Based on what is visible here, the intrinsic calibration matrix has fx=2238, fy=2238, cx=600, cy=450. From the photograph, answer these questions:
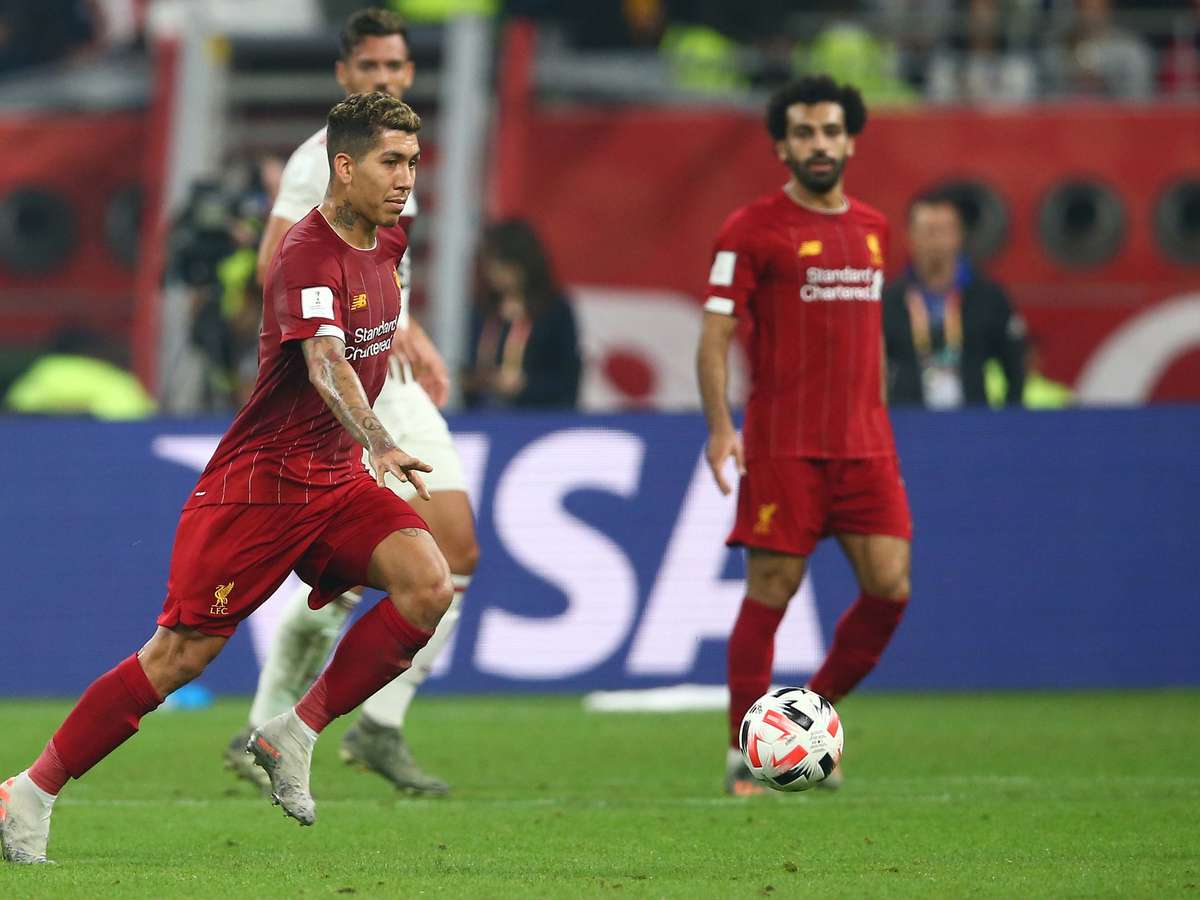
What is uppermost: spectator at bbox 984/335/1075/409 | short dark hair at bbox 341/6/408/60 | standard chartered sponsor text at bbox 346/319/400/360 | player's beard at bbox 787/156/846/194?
short dark hair at bbox 341/6/408/60

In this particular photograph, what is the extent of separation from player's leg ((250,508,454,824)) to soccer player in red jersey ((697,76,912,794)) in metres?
1.81

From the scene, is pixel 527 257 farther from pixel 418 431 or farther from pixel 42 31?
pixel 42 31

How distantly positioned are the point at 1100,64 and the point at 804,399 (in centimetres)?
925

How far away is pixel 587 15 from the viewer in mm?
17047

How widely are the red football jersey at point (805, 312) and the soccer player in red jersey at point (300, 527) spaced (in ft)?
6.28

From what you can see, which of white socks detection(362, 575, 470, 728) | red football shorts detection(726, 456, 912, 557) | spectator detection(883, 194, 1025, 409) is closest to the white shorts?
white socks detection(362, 575, 470, 728)

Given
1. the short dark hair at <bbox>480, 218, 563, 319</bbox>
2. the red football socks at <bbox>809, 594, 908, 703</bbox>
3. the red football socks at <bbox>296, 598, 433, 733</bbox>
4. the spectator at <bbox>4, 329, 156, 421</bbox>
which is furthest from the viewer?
the spectator at <bbox>4, 329, 156, 421</bbox>

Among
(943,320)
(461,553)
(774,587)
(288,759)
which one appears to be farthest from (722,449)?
(943,320)

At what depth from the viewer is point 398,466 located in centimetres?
549

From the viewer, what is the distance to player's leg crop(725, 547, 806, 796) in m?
7.66

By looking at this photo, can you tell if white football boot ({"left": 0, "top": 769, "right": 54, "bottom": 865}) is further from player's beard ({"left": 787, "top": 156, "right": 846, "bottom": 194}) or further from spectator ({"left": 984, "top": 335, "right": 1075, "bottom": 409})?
spectator ({"left": 984, "top": 335, "right": 1075, "bottom": 409})

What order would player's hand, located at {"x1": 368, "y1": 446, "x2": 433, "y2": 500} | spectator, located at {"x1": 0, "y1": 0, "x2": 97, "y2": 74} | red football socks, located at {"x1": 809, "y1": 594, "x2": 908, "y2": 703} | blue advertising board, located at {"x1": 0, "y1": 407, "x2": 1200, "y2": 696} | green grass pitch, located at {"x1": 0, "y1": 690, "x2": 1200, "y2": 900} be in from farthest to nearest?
spectator, located at {"x1": 0, "y1": 0, "x2": 97, "y2": 74}
blue advertising board, located at {"x1": 0, "y1": 407, "x2": 1200, "y2": 696}
red football socks, located at {"x1": 809, "y1": 594, "x2": 908, "y2": 703}
green grass pitch, located at {"x1": 0, "y1": 690, "x2": 1200, "y2": 900}
player's hand, located at {"x1": 368, "y1": 446, "x2": 433, "y2": 500}

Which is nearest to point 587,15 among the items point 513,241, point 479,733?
point 513,241

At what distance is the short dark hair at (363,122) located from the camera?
19.5 feet
